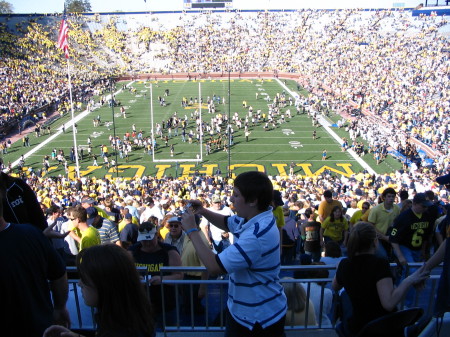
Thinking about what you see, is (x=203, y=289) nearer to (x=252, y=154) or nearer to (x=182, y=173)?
(x=182, y=173)

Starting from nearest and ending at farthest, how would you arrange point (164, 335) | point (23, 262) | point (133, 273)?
point (133, 273)
point (23, 262)
point (164, 335)

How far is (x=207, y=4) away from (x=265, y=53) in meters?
21.1

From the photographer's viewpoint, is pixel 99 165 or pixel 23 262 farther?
pixel 99 165

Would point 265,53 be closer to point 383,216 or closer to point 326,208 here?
point 326,208

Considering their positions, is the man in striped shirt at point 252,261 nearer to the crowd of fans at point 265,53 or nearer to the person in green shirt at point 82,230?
the person in green shirt at point 82,230

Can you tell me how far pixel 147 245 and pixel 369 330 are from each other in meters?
2.21

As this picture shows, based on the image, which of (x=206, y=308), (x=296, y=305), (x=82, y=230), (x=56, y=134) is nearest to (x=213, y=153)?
(x=56, y=134)

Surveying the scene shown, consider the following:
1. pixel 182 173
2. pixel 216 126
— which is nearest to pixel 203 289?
pixel 182 173

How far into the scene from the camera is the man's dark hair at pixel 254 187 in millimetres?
2494

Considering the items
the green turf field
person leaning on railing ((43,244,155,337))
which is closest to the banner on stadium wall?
the green turf field

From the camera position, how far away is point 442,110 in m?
30.4

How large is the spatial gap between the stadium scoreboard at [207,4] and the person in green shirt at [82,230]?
7610cm

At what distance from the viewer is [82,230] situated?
5098 mm

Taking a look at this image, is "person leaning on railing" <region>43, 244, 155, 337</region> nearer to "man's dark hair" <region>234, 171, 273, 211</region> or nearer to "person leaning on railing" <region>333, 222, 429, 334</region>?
"man's dark hair" <region>234, 171, 273, 211</region>
